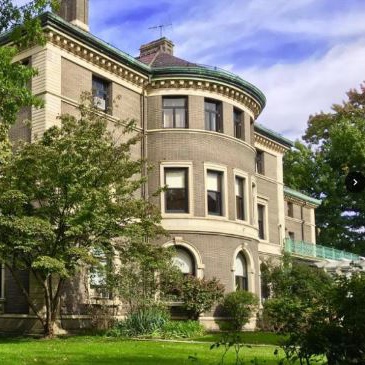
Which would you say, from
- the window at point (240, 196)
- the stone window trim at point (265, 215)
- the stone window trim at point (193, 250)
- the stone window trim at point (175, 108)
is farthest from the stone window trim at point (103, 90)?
the stone window trim at point (265, 215)

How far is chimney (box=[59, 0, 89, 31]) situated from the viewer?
26048mm

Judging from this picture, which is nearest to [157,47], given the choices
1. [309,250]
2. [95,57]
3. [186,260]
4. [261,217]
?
[95,57]

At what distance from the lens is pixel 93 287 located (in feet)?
68.9

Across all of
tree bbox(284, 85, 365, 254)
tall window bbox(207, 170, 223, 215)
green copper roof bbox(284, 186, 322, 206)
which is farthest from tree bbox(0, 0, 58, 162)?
tree bbox(284, 85, 365, 254)

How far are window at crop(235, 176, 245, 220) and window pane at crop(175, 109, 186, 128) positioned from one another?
351 cm

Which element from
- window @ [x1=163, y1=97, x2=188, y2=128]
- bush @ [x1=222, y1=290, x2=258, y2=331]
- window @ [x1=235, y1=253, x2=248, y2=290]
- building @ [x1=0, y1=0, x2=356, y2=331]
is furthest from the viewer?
window @ [x1=235, y1=253, x2=248, y2=290]

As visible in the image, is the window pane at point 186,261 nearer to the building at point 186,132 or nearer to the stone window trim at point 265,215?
the building at point 186,132

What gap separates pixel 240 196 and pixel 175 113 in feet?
15.5

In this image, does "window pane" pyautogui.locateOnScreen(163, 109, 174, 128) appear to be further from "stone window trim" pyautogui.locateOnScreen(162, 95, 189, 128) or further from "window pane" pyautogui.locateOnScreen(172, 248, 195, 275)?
"window pane" pyautogui.locateOnScreen(172, 248, 195, 275)

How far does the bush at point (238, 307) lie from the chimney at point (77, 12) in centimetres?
1256

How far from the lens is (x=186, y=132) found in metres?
26.1

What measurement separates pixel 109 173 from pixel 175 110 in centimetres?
867

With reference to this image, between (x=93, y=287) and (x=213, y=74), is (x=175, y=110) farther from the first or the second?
(x=93, y=287)

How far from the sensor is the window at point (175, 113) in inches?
1043
